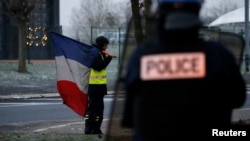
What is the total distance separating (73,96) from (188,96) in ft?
22.1

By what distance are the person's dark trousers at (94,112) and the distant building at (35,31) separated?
2677cm

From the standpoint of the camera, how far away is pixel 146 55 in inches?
133

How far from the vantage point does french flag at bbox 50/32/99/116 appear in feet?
32.4

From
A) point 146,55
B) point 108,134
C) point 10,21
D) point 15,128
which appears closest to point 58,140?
point 15,128

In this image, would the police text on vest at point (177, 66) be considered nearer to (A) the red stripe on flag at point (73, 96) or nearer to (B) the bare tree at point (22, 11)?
(A) the red stripe on flag at point (73, 96)

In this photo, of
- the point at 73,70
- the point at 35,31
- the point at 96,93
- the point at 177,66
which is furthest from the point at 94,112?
the point at 35,31

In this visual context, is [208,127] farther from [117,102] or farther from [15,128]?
[15,128]

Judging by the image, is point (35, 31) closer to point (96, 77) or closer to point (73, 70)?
point (73, 70)

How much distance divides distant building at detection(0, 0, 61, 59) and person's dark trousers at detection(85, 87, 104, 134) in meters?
26.8

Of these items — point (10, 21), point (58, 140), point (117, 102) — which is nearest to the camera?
point (117, 102)

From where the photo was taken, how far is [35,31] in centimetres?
3734

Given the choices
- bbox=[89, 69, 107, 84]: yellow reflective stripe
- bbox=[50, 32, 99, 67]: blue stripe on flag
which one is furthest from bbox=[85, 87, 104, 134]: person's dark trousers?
bbox=[50, 32, 99, 67]: blue stripe on flag

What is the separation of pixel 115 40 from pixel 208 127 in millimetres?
31169

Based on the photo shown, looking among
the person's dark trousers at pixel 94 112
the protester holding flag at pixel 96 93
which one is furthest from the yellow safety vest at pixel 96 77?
the person's dark trousers at pixel 94 112
